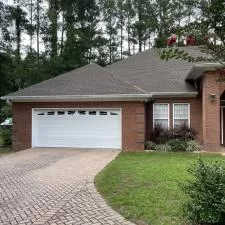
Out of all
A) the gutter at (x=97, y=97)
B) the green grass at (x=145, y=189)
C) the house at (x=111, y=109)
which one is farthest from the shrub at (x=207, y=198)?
the gutter at (x=97, y=97)

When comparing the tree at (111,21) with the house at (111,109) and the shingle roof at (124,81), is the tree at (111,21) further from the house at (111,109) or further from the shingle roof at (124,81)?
the house at (111,109)

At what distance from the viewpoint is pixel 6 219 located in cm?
672

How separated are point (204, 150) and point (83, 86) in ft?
22.2

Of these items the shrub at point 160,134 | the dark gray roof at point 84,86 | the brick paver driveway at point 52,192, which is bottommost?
the brick paver driveway at point 52,192

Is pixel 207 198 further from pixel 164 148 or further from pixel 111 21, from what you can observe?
pixel 111 21

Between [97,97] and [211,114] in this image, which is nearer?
[211,114]

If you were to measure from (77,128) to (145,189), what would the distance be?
10.6 metres

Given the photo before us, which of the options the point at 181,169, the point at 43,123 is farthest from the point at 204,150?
the point at 43,123

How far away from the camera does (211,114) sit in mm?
17750

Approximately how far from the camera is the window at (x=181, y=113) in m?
20.1

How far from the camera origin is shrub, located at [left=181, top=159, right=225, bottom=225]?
603 centimetres

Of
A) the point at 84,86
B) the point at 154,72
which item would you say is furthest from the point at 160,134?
the point at 154,72

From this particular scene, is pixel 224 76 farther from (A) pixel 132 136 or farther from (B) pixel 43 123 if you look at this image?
(B) pixel 43 123

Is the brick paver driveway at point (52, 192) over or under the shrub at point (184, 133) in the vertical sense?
under
